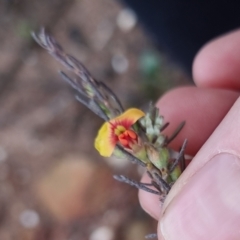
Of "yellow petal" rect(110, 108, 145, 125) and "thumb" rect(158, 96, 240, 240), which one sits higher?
"yellow petal" rect(110, 108, 145, 125)

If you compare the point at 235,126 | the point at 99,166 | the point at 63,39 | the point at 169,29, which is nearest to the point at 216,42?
the point at 169,29

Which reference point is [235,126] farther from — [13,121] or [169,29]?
[13,121]

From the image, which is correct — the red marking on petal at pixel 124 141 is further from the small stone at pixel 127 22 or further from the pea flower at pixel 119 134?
the small stone at pixel 127 22

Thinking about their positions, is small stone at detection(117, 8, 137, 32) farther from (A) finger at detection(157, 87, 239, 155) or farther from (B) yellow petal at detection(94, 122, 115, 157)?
(B) yellow petal at detection(94, 122, 115, 157)

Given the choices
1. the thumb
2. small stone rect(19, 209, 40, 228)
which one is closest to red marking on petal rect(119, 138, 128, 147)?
the thumb

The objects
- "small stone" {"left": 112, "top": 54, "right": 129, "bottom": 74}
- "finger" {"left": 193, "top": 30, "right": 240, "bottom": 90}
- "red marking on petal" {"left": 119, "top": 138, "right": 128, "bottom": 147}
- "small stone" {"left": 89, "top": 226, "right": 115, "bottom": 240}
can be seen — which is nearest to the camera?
"red marking on petal" {"left": 119, "top": 138, "right": 128, "bottom": 147}

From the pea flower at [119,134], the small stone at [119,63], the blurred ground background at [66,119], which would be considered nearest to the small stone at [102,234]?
the blurred ground background at [66,119]

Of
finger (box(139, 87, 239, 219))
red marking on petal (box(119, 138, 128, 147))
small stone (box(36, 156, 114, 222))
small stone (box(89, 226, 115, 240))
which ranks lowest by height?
small stone (box(89, 226, 115, 240))

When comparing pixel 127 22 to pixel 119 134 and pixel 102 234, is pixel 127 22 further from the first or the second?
pixel 119 134
